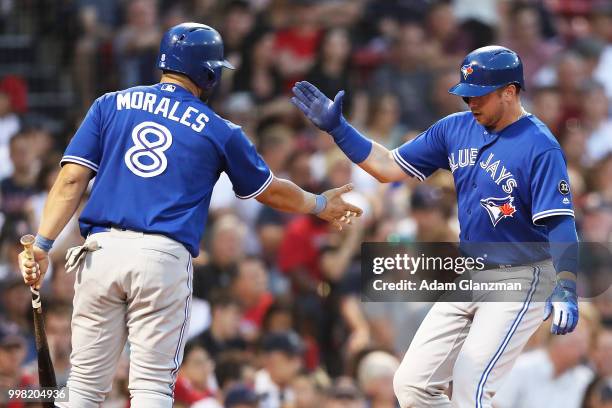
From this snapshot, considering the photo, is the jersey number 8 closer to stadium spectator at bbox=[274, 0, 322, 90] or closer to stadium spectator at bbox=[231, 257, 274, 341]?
stadium spectator at bbox=[231, 257, 274, 341]

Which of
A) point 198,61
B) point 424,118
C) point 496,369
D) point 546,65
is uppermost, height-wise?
point 546,65

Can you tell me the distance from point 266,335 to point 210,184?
11.7ft

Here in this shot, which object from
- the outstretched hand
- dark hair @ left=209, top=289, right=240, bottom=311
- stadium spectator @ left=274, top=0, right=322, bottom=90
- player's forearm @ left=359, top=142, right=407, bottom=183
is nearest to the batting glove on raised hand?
player's forearm @ left=359, top=142, right=407, bottom=183

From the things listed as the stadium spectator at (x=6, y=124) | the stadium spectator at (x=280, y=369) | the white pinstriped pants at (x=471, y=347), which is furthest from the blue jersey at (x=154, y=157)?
the stadium spectator at (x=6, y=124)

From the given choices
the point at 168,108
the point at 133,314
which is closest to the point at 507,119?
the point at 168,108

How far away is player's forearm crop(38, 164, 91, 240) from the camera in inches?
237

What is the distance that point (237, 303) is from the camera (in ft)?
33.4

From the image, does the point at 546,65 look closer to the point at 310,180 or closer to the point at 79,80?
the point at 310,180

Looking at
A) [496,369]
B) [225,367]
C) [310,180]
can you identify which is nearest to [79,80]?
[310,180]

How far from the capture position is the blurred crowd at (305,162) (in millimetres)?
9281

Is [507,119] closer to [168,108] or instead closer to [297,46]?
[168,108]

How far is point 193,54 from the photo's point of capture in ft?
20.2

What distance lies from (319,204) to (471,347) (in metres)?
1.18

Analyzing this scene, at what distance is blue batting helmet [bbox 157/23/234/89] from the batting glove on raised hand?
0.81 m
